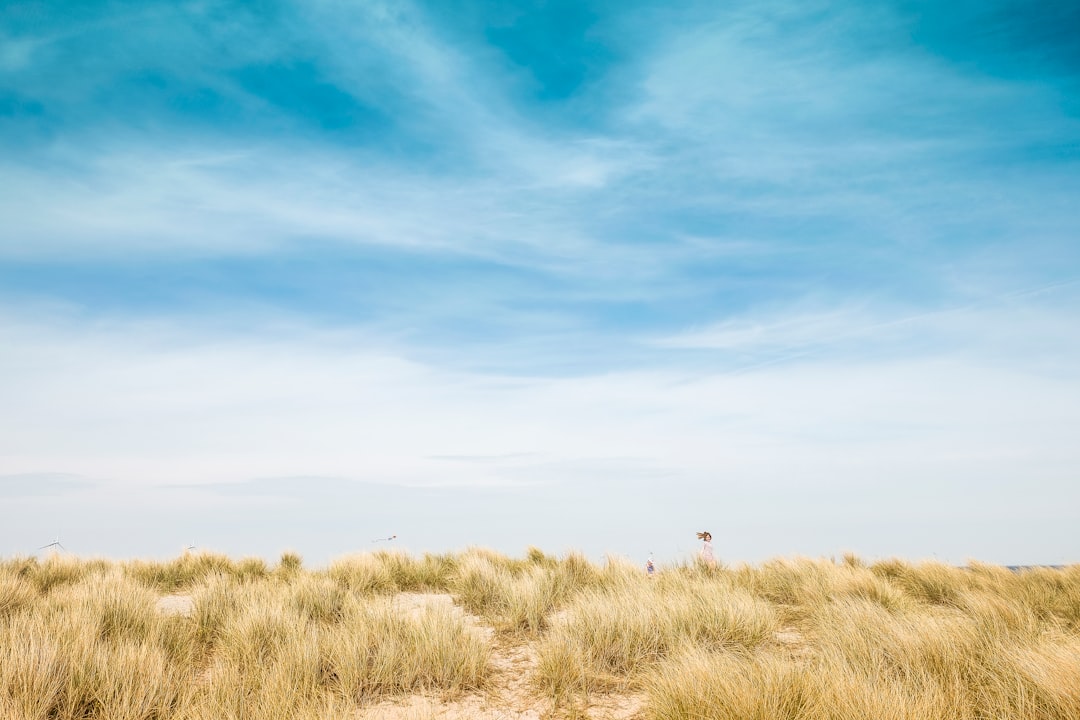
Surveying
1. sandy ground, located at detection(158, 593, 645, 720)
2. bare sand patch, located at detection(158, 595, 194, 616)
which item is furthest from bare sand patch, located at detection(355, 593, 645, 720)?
bare sand patch, located at detection(158, 595, 194, 616)

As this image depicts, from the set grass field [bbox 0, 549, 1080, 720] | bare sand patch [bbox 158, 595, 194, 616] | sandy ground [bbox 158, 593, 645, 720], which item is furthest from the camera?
bare sand patch [bbox 158, 595, 194, 616]

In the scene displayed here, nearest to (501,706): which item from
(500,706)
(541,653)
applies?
(500,706)

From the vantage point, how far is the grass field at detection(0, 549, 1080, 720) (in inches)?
183

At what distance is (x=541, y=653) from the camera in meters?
6.12

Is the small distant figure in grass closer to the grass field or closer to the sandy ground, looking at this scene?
the grass field

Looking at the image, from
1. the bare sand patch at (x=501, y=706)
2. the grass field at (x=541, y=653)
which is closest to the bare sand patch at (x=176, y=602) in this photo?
the grass field at (x=541, y=653)

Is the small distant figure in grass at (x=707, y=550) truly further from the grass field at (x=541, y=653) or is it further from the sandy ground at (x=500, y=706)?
the sandy ground at (x=500, y=706)

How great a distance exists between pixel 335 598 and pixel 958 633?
7.84 meters

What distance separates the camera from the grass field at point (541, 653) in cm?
464

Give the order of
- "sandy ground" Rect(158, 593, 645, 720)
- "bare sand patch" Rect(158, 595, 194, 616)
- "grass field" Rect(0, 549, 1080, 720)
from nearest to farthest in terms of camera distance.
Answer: "grass field" Rect(0, 549, 1080, 720)
"sandy ground" Rect(158, 593, 645, 720)
"bare sand patch" Rect(158, 595, 194, 616)

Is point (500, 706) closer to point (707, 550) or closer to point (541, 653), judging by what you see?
point (541, 653)

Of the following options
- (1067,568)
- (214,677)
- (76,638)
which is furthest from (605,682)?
(1067,568)

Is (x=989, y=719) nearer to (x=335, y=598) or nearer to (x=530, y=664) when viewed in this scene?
(x=530, y=664)

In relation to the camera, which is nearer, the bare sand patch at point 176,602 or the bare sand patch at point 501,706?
the bare sand patch at point 501,706
